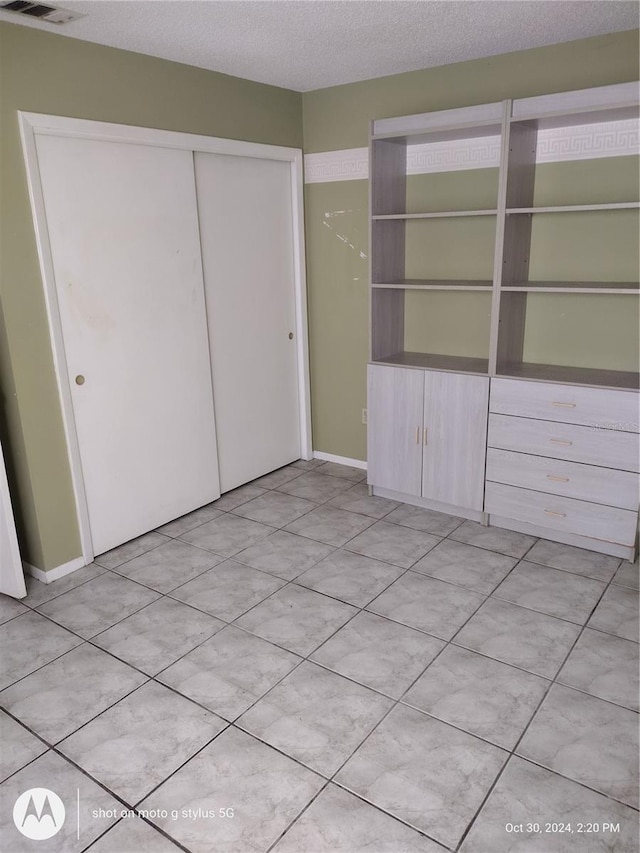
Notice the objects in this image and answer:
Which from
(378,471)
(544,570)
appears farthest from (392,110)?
(544,570)

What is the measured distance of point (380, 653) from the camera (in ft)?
8.09

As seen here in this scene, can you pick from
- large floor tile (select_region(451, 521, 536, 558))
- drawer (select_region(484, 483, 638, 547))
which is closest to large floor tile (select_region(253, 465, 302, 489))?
large floor tile (select_region(451, 521, 536, 558))

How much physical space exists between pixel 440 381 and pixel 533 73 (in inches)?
62.1

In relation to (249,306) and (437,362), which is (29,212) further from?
(437,362)

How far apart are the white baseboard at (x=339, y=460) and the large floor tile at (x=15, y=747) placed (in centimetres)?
266

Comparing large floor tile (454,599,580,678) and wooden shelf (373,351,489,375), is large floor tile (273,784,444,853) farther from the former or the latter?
wooden shelf (373,351,489,375)

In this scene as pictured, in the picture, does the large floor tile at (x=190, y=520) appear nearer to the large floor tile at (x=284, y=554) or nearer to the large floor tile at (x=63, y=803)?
the large floor tile at (x=284, y=554)

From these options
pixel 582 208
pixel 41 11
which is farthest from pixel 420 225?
pixel 41 11

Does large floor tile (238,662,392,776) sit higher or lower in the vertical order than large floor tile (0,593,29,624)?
lower

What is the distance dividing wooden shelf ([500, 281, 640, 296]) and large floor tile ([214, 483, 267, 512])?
6.32 ft

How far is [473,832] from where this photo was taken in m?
1.74

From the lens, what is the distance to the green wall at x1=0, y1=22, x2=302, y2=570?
2605mm

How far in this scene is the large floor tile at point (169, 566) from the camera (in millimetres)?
3029

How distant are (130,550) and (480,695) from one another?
1.92 meters
